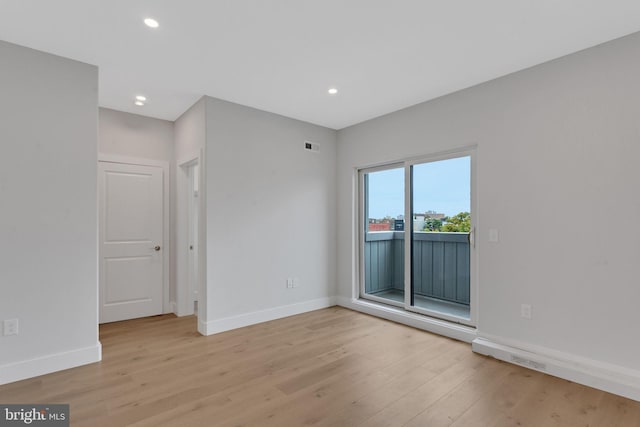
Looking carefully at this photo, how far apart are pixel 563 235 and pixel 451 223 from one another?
3.65ft

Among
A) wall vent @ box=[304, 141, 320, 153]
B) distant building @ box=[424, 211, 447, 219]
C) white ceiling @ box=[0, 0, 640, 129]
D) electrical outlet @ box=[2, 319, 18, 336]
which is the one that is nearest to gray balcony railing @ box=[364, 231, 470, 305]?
distant building @ box=[424, 211, 447, 219]

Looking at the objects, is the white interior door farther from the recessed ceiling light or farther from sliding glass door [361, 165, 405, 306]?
sliding glass door [361, 165, 405, 306]

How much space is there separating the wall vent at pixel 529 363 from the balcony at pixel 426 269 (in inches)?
28.4

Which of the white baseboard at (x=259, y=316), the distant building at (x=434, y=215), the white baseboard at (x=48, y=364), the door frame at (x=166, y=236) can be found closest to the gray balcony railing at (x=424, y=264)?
the distant building at (x=434, y=215)

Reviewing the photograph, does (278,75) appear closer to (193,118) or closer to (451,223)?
(193,118)

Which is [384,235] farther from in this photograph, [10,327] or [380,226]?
[10,327]

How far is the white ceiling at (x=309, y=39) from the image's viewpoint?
2.12 m

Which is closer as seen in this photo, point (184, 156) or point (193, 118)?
point (193, 118)

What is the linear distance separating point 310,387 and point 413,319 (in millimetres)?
1837

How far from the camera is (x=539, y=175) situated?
2855 mm

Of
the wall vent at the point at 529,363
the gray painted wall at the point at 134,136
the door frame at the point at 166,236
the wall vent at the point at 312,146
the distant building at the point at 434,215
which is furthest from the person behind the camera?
the wall vent at the point at 312,146

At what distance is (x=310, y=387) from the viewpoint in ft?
8.07

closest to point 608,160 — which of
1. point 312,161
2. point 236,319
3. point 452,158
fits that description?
point 452,158

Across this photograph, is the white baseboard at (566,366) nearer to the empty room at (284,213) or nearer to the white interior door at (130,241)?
the empty room at (284,213)
